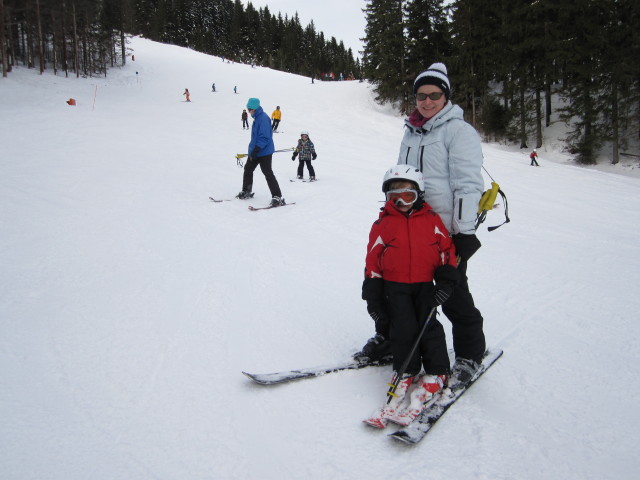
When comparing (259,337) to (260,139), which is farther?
(260,139)

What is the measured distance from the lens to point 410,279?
7.86ft

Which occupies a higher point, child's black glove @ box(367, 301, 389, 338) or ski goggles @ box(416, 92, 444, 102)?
ski goggles @ box(416, 92, 444, 102)

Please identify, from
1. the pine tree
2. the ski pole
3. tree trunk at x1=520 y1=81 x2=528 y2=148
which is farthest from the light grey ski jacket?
the pine tree

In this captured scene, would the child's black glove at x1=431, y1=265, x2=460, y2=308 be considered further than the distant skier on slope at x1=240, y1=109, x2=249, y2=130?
No

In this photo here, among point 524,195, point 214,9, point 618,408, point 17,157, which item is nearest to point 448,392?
point 618,408

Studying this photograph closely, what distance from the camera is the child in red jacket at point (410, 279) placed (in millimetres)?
2352

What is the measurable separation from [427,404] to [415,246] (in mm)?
999

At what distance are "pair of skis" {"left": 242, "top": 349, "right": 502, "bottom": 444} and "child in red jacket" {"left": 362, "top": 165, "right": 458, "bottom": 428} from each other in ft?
0.18

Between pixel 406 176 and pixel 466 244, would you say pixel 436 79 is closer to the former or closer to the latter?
pixel 406 176

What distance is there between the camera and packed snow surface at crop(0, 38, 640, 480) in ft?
6.73

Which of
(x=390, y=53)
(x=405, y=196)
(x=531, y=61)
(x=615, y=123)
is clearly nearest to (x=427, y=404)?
(x=405, y=196)

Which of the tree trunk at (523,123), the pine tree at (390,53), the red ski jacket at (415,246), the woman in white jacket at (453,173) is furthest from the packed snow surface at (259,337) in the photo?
the pine tree at (390,53)

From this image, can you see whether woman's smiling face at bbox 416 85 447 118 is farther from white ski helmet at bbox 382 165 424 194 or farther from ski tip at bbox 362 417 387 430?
ski tip at bbox 362 417 387 430

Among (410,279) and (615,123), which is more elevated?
(615,123)
